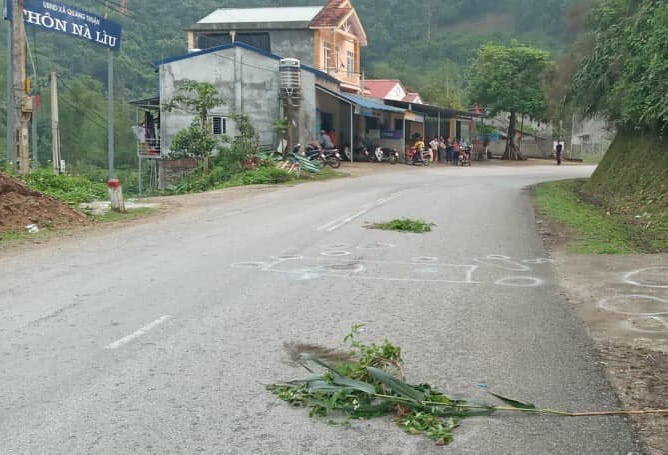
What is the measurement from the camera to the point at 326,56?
46.8 meters

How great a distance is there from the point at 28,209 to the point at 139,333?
1008cm

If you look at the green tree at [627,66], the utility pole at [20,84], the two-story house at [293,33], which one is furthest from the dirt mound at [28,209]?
the two-story house at [293,33]

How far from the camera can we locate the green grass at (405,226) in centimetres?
1460

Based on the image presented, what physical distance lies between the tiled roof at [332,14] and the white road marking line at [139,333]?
3980 cm

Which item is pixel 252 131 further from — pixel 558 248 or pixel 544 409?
pixel 544 409

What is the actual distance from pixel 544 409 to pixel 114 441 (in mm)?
2733

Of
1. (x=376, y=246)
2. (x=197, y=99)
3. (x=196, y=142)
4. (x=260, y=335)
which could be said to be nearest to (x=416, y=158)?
(x=197, y=99)

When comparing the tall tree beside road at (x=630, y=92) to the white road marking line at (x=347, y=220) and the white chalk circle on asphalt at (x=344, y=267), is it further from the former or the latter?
the white chalk circle on asphalt at (x=344, y=267)

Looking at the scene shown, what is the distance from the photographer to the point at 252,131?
3369 cm

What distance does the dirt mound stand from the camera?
1516 centimetres

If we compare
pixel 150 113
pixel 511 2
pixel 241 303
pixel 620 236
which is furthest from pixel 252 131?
pixel 241 303

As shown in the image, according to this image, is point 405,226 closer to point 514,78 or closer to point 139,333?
point 139,333

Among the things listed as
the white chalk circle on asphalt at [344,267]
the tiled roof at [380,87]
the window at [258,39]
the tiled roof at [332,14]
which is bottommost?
the white chalk circle on asphalt at [344,267]

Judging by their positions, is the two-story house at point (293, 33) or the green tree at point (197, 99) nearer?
the green tree at point (197, 99)
